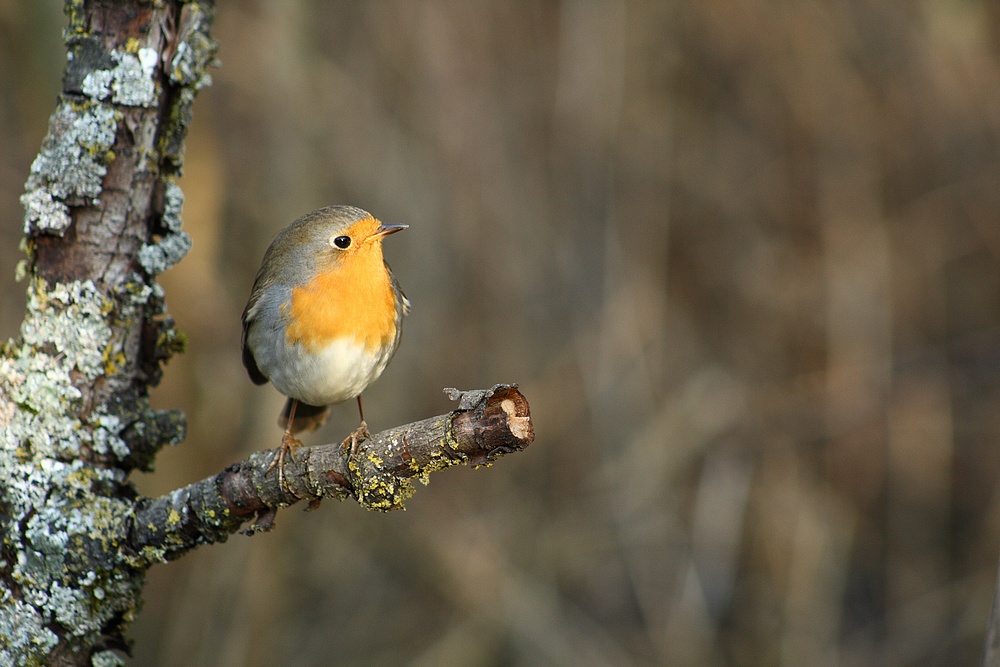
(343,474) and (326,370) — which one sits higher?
(326,370)

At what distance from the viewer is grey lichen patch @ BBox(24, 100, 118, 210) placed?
Answer: 2.37 m

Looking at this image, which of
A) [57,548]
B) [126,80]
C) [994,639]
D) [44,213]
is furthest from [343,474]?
[994,639]

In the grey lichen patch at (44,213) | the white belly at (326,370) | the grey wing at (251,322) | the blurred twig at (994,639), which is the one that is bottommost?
the blurred twig at (994,639)

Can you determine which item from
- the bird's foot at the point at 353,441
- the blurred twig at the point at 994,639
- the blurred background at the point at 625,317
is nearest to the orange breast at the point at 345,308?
the bird's foot at the point at 353,441

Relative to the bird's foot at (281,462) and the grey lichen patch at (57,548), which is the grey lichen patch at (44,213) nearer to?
the grey lichen patch at (57,548)

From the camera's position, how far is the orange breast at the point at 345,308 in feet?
9.97

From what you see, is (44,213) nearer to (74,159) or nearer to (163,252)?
(74,159)

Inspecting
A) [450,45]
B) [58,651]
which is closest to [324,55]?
[450,45]

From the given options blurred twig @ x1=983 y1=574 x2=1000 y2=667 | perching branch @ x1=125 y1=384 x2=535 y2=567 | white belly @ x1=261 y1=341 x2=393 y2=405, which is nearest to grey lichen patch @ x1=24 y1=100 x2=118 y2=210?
perching branch @ x1=125 y1=384 x2=535 y2=567

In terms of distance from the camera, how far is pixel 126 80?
7.80 ft

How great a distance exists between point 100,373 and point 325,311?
0.78 metres

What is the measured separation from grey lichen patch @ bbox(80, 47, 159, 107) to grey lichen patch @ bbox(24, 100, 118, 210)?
0.04 m

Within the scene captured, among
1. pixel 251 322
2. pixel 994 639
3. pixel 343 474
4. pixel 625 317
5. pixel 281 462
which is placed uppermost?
pixel 625 317

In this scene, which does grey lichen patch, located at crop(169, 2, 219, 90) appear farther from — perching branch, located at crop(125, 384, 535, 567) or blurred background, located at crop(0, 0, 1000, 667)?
blurred background, located at crop(0, 0, 1000, 667)
